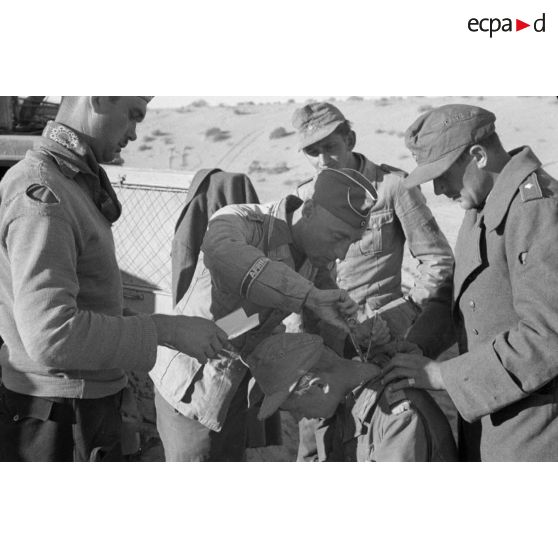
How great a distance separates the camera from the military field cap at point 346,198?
244cm

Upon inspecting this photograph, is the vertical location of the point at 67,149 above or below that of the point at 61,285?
above

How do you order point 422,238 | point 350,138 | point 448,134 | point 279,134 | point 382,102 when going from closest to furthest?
point 448,134 → point 422,238 → point 350,138 → point 382,102 → point 279,134

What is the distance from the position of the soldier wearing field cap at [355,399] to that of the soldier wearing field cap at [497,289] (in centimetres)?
8

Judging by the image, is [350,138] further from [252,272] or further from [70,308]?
[70,308]

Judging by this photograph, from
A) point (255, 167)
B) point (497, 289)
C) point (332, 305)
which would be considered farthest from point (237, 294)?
point (255, 167)

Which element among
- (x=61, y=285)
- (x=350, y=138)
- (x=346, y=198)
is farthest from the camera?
(x=350, y=138)

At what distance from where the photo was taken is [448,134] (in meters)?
2.14

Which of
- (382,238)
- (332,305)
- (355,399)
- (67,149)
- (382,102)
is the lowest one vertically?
(382,102)

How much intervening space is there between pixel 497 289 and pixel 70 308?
1.25m

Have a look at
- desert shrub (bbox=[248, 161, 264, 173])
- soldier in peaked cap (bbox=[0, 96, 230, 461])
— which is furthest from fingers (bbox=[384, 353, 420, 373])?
desert shrub (bbox=[248, 161, 264, 173])

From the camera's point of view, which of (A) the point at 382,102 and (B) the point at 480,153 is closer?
(B) the point at 480,153

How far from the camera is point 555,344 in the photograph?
1926 millimetres

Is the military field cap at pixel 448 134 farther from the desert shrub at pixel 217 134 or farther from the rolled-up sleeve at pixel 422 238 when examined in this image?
the desert shrub at pixel 217 134

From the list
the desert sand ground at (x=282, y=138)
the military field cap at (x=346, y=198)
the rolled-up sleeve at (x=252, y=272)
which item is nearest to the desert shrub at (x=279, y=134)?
the desert sand ground at (x=282, y=138)
